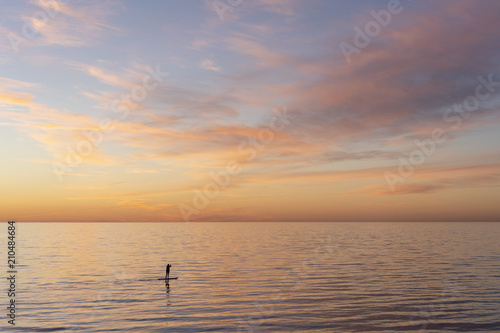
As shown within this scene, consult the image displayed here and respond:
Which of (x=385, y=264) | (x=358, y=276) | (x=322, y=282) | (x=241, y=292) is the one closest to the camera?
(x=241, y=292)

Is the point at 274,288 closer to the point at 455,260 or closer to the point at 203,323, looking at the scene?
the point at 203,323

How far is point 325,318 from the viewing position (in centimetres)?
3988

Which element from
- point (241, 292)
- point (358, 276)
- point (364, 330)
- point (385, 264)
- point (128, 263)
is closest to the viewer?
point (364, 330)

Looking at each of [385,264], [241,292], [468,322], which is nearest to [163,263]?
[241,292]

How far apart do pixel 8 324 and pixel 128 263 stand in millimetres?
44599

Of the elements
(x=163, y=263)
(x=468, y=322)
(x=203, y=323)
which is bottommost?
(x=468, y=322)

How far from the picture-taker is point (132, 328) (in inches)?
1452

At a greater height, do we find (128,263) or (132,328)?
(128,263)

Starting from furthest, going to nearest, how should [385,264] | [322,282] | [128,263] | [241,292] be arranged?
[128,263]
[385,264]
[322,282]
[241,292]

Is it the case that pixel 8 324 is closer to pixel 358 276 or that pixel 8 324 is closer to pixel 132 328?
pixel 132 328

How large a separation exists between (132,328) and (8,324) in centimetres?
1228

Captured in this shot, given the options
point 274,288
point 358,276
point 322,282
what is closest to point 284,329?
point 274,288

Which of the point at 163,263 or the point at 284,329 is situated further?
the point at 163,263

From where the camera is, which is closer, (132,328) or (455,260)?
(132,328)
